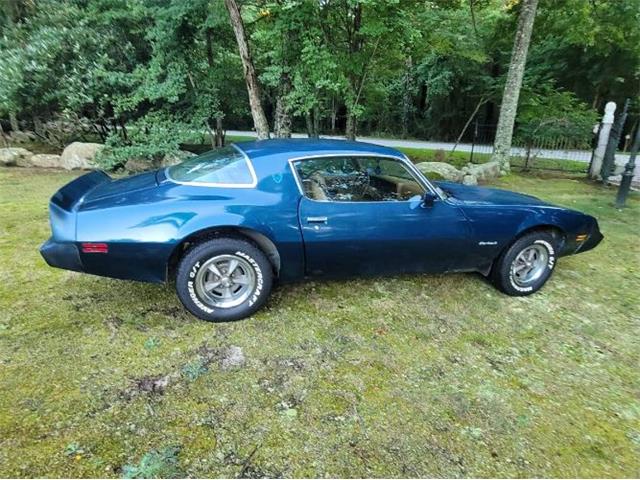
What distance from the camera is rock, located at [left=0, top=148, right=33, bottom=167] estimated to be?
29.5 feet

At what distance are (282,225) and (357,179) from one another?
0.94m

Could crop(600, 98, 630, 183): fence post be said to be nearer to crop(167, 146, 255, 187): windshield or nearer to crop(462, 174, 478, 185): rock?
crop(462, 174, 478, 185): rock

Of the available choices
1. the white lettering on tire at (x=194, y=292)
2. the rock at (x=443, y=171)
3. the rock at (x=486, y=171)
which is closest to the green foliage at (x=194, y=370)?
the white lettering on tire at (x=194, y=292)

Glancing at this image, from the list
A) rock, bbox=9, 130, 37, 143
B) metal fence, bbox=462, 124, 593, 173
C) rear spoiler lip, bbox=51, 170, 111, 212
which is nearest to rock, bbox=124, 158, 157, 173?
rock, bbox=9, 130, 37, 143

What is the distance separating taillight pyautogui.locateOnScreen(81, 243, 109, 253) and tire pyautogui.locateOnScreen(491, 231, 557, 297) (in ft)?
10.1

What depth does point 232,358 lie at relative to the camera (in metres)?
2.56

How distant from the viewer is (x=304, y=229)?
2914 millimetres

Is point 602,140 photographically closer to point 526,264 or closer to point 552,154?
point 552,154

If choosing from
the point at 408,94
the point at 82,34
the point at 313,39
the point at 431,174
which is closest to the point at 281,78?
the point at 313,39

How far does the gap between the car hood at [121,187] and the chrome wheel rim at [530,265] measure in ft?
10.2

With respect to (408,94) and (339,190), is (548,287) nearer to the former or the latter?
(339,190)

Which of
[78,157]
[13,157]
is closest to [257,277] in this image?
[78,157]

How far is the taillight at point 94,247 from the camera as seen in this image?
8.53ft

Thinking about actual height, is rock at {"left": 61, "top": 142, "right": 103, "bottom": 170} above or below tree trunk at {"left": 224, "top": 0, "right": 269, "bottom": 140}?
below
